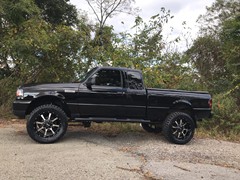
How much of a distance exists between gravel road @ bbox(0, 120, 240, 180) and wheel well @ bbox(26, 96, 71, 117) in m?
0.74

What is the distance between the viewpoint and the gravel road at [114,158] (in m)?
5.71

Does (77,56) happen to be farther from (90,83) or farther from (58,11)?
(58,11)

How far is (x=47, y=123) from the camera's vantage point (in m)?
7.49

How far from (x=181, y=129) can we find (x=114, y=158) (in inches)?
94.3

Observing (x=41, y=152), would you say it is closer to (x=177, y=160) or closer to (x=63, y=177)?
(x=63, y=177)

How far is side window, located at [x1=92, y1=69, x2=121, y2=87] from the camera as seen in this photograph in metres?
8.02

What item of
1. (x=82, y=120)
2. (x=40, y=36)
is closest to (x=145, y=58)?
(x=40, y=36)

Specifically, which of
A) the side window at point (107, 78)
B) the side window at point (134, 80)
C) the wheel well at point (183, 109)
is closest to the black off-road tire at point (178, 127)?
the wheel well at point (183, 109)

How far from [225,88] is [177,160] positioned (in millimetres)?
10045

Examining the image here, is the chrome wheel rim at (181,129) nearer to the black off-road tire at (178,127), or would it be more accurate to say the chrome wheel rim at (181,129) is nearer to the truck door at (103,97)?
the black off-road tire at (178,127)

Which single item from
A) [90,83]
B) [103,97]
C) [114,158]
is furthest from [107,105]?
[114,158]

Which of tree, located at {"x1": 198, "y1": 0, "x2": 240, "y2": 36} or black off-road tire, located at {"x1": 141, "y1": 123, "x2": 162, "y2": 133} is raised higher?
tree, located at {"x1": 198, "y1": 0, "x2": 240, "y2": 36}

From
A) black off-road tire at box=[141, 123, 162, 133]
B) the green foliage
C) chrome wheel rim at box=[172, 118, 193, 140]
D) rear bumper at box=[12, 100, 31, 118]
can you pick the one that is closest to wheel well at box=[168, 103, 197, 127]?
chrome wheel rim at box=[172, 118, 193, 140]

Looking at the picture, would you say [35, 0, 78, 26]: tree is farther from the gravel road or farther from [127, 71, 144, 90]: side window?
the gravel road
